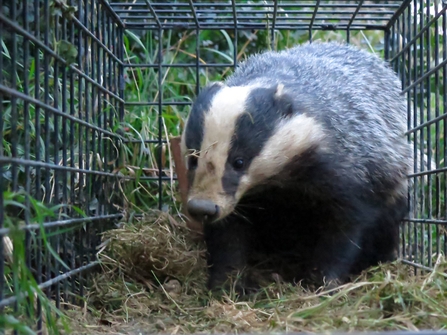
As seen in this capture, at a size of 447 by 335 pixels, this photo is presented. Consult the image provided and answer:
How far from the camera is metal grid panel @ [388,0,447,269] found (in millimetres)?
2443

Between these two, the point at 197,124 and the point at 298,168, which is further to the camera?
the point at 298,168

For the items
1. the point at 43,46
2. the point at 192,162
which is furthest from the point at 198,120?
the point at 43,46

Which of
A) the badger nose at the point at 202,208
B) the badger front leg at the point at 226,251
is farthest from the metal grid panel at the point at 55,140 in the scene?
the badger front leg at the point at 226,251

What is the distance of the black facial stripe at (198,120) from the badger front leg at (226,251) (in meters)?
0.46

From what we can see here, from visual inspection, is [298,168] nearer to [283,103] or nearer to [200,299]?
[283,103]

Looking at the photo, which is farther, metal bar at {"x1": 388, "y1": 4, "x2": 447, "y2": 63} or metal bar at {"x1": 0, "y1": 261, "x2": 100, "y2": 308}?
metal bar at {"x1": 388, "y1": 4, "x2": 447, "y2": 63}

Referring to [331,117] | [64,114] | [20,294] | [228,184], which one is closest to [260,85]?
[331,117]

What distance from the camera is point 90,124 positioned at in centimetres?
Result: 250

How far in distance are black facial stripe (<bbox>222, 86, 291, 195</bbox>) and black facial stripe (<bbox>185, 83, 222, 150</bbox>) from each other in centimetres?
14

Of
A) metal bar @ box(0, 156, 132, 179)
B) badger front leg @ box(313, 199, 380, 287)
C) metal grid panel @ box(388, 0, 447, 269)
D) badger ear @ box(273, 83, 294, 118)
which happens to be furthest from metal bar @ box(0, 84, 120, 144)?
metal grid panel @ box(388, 0, 447, 269)

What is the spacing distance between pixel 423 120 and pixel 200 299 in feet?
4.06

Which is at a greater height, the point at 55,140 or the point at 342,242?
the point at 55,140

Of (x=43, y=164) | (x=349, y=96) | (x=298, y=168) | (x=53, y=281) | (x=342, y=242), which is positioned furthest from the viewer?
(x=349, y=96)

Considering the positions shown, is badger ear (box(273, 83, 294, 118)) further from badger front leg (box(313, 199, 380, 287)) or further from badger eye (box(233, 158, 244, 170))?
badger front leg (box(313, 199, 380, 287))
